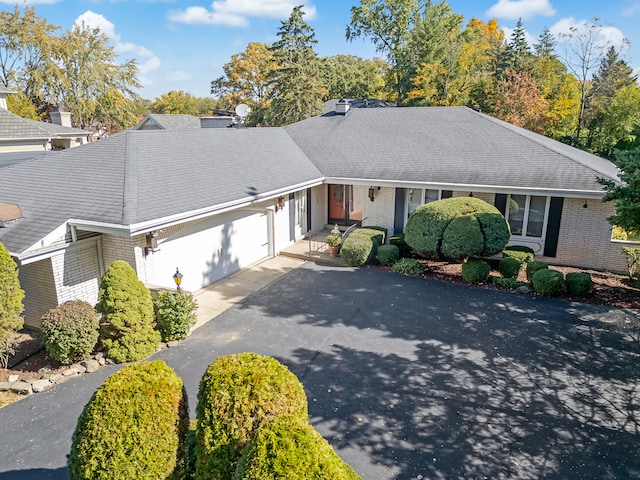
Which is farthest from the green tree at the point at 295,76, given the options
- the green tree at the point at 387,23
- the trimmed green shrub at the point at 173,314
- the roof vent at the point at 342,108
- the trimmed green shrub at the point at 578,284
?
the trimmed green shrub at the point at 173,314

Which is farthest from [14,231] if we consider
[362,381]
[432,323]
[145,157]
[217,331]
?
[432,323]

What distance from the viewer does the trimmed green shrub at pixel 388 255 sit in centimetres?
1410

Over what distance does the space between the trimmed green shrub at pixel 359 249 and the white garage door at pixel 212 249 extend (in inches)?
118

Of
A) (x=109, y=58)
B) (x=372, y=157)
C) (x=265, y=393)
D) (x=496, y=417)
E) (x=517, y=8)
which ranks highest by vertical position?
(x=517, y=8)

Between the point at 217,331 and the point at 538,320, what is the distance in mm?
7662

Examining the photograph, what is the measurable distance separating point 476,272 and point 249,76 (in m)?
42.9

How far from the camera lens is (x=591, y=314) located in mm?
10352

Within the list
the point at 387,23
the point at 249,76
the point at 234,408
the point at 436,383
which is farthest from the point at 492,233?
the point at 387,23

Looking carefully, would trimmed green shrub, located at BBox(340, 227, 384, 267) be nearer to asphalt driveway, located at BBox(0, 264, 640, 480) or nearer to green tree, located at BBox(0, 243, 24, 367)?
asphalt driveway, located at BBox(0, 264, 640, 480)

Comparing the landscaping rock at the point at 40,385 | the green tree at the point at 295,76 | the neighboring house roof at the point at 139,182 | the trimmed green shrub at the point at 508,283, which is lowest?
the landscaping rock at the point at 40,385

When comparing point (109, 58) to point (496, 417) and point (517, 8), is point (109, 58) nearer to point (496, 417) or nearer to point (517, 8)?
point (517, 8)

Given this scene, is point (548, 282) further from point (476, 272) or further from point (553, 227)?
point (553, 227)

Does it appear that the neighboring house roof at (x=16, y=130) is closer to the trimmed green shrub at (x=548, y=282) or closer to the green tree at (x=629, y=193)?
the trimmed green shrub at (x=548, y=282)

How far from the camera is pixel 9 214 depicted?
32.3 feet
